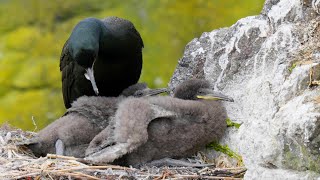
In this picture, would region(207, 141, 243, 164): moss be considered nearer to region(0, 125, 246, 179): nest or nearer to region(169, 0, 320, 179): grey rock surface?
region(169, 0, 320, 179): grey rock surface

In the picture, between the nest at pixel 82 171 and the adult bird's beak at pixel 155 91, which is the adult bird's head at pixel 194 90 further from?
the nest at pixel 82 171

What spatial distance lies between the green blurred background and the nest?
126 inches

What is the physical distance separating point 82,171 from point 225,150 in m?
1.00

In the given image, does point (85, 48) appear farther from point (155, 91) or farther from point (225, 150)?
point (225, 150)

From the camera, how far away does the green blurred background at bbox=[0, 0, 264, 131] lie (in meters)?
8.72

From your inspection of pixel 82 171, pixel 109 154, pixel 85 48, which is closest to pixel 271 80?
pixel 109 154

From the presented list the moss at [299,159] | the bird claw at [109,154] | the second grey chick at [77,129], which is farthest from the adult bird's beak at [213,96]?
the moss at [299,159]

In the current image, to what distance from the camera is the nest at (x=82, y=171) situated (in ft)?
16.8

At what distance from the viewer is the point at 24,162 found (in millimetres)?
5410

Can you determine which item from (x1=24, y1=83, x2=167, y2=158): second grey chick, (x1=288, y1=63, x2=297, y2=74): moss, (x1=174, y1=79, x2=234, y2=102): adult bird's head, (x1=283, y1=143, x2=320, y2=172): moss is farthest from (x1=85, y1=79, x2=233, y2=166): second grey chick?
(x1=283, y1=143, x2=320, y2=172): moss

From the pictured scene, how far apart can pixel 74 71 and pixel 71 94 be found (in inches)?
12.2

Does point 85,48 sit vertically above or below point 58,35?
below

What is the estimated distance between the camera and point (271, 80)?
5.30m

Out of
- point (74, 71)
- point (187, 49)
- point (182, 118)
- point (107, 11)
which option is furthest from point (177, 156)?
point (107, 11)
